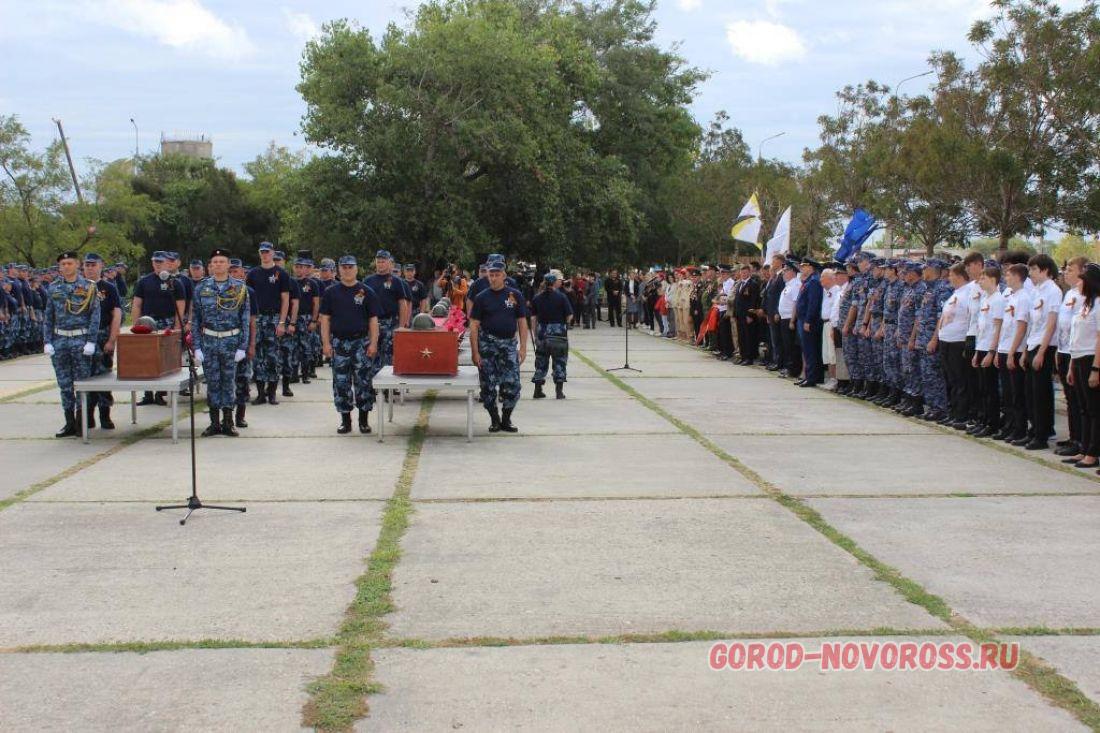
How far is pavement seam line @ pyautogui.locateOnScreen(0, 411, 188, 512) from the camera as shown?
8.84 meters

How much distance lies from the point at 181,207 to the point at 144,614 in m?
70.4

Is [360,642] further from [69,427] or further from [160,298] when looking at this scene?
[160,298]

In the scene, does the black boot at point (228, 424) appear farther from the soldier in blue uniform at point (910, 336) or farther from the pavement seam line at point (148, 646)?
the soldier in blue uniform at point (910, 336)

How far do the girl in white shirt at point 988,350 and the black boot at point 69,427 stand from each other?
383 inches

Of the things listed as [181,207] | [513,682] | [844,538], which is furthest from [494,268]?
[181,207]

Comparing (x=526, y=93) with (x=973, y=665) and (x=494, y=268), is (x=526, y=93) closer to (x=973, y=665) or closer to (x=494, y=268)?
(x=494, y=268)

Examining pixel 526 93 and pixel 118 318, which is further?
pixel 526 93

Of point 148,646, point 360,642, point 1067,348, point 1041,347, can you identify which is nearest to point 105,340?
point 148,646

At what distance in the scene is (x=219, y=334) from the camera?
39.9 feet

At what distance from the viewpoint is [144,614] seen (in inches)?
229

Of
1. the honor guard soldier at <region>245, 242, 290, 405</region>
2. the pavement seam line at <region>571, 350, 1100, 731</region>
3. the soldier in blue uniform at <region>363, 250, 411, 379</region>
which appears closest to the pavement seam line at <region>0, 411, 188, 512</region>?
the honor guard soldier at <region>245, 242, 290, 405</region>

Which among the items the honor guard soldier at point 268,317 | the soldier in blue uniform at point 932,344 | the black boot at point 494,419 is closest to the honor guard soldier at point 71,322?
the honor guard soldier at point 268,317

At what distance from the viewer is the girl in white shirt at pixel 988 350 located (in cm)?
1205

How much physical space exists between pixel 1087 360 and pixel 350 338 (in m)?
7.34
